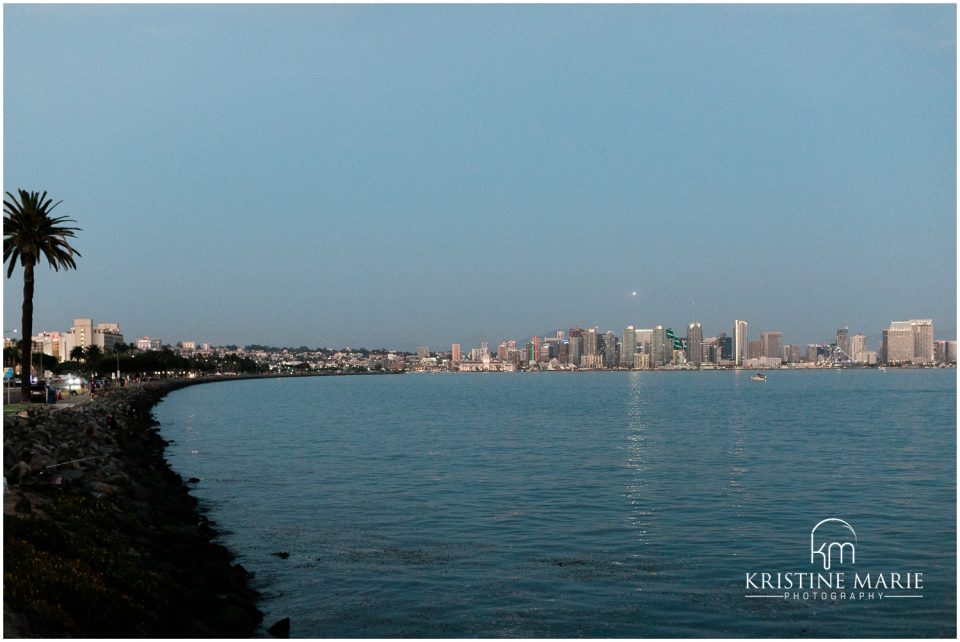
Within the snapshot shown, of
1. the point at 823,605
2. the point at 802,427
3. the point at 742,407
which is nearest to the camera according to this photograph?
the point at 823,605

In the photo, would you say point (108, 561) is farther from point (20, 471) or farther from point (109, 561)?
point (20, 471)

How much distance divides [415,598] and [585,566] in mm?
4996

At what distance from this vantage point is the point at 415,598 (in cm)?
1945

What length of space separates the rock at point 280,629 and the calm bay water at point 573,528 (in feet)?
1.04

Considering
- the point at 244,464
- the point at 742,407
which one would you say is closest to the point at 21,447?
the point at 244,464

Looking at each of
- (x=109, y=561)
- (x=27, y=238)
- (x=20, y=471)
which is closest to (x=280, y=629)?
(x=109, y=561)

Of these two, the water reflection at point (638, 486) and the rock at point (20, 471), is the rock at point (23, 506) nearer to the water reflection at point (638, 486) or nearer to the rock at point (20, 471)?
the rock at point (20, 471)

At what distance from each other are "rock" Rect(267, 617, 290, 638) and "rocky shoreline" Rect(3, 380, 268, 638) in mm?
494

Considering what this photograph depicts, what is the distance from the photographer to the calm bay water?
18.2m

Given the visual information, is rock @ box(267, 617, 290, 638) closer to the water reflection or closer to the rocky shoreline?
the rocky shoreline

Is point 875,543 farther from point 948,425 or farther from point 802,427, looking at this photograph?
point 948,425

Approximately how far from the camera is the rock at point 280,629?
16.7 m

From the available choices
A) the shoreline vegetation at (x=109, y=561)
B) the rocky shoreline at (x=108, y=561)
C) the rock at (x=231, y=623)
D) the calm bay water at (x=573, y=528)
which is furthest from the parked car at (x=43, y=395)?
the rock at (x=231, y=623)

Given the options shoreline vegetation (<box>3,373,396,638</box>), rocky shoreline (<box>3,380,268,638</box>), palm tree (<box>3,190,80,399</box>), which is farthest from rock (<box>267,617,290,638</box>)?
palm tree (<box>3,190,80,399</box>)
